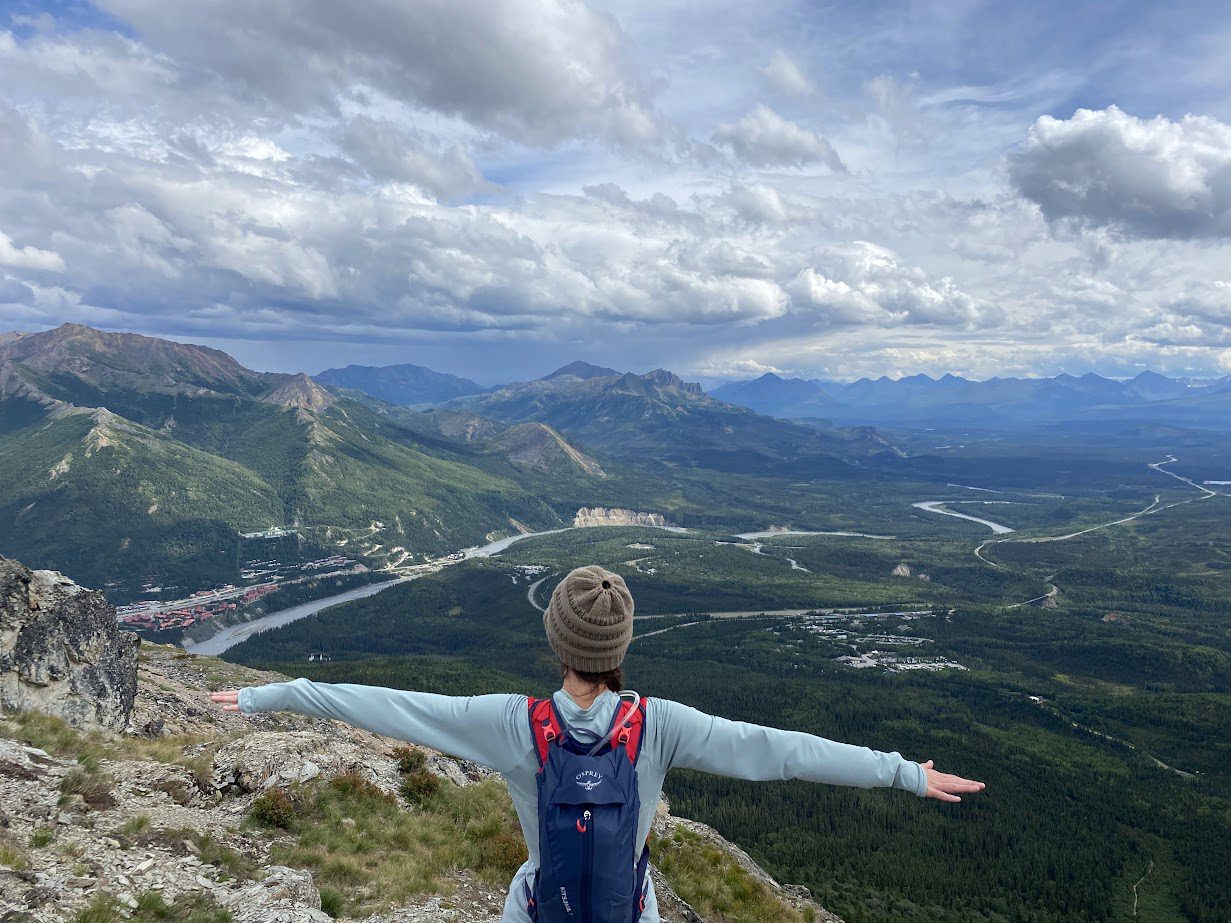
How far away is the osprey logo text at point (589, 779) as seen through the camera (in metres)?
5.77

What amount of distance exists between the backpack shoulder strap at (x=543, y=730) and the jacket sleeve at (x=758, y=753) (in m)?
0.92

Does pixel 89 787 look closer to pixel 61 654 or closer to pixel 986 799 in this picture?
pixel 61 654

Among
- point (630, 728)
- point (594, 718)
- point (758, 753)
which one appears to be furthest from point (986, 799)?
point (594, 718)

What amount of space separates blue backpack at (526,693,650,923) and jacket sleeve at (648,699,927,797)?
450 mm

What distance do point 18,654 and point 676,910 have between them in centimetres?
2522

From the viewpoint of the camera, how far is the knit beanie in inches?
249

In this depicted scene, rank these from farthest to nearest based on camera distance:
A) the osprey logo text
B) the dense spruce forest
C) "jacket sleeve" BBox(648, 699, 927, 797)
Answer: the dense spruce forest → "jacket sleeve" BBox(648, 699, 927, 797) → the osprey logo text

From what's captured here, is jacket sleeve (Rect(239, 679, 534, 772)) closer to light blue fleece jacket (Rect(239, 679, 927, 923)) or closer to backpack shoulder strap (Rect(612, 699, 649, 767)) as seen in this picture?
light blue fleece jacket (Rect(239, 679, 927, 923))

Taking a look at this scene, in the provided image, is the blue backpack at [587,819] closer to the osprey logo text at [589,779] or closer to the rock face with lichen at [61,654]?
the osprey logo text at [589,779]

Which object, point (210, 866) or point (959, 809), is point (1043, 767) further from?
point (210, 866)

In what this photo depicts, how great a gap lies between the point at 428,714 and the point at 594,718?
1.70m

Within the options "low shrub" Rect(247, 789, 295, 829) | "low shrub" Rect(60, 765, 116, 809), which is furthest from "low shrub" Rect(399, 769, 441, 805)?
"low shrub" Rect(60, 765, 116, 809)

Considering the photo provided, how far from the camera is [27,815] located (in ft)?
49.4

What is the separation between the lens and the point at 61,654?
2630cm
